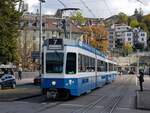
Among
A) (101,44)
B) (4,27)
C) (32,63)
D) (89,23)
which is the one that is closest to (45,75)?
(4,27)

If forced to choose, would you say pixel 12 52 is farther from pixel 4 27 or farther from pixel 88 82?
pixel 88 82

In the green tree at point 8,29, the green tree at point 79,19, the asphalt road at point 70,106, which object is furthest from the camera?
the green tree at point 79,19

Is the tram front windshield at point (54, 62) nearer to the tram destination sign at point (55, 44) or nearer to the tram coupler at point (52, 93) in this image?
the tram destination sign at point (55, 44)

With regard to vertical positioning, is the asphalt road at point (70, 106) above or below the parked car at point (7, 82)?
below

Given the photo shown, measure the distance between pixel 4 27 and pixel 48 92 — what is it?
2345cm

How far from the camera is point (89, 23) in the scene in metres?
126

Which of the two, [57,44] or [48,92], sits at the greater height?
[57,44]

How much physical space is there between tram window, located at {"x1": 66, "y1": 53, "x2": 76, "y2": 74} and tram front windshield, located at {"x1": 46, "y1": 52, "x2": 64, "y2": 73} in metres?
0.43

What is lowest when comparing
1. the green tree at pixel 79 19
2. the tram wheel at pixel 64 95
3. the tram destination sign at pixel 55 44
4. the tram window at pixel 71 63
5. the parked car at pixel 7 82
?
the tram wheel at pixel 64 95

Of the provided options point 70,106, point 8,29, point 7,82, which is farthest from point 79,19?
point 70,106

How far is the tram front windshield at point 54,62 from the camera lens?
28062 mm

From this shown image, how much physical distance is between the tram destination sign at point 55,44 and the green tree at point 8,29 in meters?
22.8

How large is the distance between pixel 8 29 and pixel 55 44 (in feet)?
78.3

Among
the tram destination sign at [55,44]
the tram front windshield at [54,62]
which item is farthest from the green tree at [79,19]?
the tram front windshield at [54,62]
